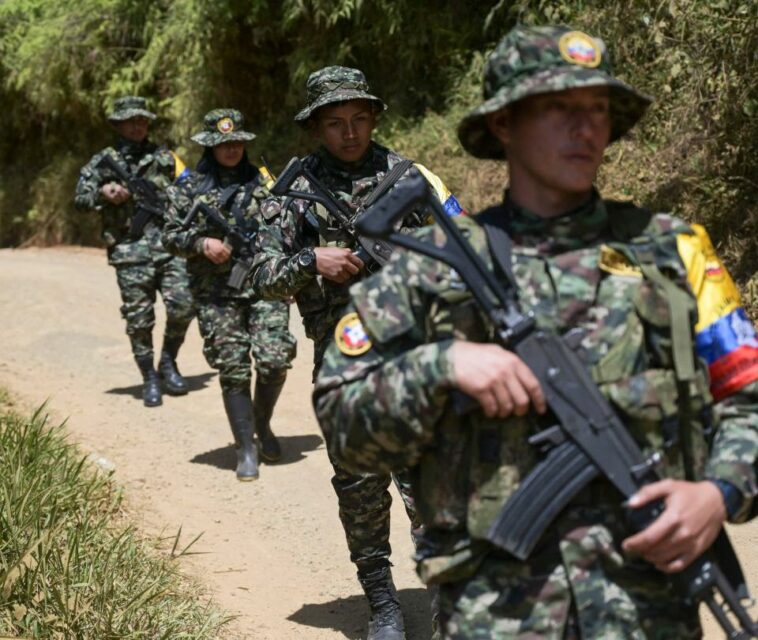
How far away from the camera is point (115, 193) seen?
10.3 m

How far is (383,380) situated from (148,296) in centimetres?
797

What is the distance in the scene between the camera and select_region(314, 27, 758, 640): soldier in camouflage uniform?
8.36 feet

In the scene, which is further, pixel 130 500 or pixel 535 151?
pixel 130 500

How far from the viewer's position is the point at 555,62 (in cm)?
266

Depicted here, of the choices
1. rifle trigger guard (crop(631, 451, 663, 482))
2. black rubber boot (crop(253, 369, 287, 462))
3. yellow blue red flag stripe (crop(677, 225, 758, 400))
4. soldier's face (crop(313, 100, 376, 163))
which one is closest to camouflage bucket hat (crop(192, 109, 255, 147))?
black rubber boot (crop(253, 369, 287, 462))

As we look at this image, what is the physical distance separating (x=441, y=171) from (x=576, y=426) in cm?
1137

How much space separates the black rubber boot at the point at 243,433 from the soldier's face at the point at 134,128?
3.12 metres

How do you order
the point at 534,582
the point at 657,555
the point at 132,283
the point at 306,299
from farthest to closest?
the point at 132,283, the point at 306,299, the point at 534,582, the point at 657,555

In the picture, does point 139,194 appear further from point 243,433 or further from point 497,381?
point 497,381

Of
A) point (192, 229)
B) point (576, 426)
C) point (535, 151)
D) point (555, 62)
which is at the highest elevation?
point (555, 62)

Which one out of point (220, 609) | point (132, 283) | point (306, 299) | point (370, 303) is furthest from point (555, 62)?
point (132, 283)

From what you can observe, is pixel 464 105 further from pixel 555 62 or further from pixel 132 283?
pixel 555 62

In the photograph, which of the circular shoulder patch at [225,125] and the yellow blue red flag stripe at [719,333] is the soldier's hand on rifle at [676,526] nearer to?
the yellow blue red flag stripe at [719,333]

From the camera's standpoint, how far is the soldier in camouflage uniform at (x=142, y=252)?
10.2 metres
